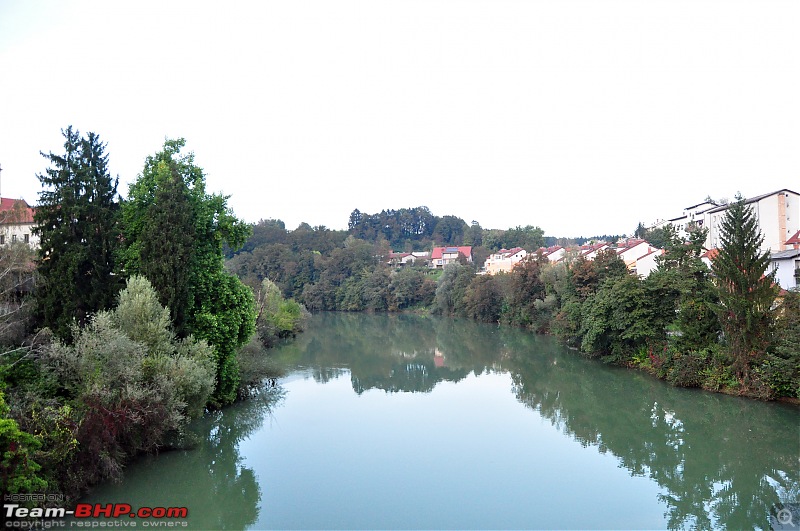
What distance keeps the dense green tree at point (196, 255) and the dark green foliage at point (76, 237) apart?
4.24ft

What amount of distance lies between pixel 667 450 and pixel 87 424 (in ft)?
51.0

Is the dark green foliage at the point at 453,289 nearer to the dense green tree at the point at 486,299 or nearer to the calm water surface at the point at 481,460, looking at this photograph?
the dense green tree at the point at 486,299

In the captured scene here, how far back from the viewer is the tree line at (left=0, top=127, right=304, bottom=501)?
37.1 ft

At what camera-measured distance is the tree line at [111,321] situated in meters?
11.3

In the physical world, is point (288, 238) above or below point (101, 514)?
above

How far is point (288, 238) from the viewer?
9025 centimetres

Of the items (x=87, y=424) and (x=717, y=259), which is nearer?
(x=87, y=424)

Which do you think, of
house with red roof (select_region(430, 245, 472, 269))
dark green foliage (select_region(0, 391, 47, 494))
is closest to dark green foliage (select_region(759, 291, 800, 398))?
dark green foliage (select_region(0, 391, 47, 494))

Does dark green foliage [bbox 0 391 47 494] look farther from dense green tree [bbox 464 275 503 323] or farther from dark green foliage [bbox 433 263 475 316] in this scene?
Result: dark green foliage [bbox 433 263 475 316]

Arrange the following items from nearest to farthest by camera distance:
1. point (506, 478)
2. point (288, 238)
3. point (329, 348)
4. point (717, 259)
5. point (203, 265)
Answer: point (506, 478) < point (203, 265) < point (717, 259) < point (329, 348) < point (288, 238)

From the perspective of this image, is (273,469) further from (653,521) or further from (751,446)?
(751,446)

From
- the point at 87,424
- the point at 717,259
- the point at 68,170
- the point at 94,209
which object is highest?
the point at 68,170

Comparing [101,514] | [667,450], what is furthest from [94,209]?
[667,450]

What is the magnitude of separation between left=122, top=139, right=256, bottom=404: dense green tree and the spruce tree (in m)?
17.7
